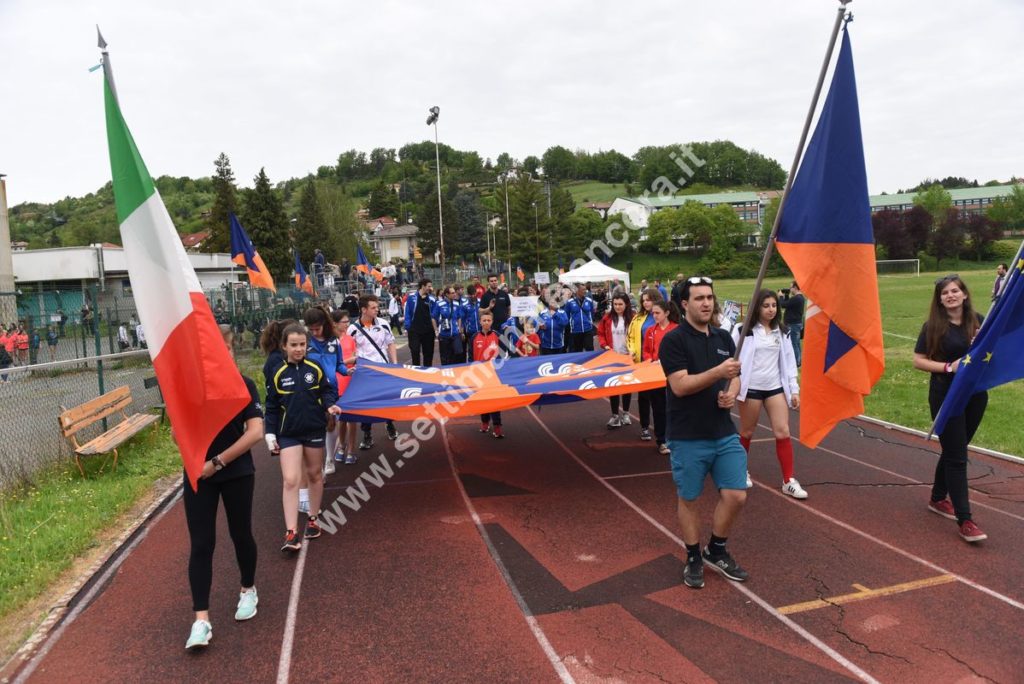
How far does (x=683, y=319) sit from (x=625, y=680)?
7.51ft

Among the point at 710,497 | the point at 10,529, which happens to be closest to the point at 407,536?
the point at 710,497

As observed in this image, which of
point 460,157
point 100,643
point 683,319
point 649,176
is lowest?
point 100,643

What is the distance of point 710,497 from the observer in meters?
6.41

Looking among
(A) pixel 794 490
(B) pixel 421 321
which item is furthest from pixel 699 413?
(B) pixel 421 321

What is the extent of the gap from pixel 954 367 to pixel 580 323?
7.32 meters

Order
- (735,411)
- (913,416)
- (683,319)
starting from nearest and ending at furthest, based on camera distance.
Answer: (683,319)
(913,416)
(735,411)

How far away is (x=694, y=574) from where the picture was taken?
181 inches

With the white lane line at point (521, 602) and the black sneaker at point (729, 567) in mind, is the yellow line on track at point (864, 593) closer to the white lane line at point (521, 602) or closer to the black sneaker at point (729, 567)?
the black sneaker at point (729, 567)

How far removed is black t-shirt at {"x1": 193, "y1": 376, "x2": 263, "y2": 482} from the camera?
399cm

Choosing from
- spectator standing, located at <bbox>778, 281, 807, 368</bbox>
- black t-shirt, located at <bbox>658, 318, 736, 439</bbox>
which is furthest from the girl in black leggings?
spectator standing, located at <bbox>778, 281, 807, 368</bbox>

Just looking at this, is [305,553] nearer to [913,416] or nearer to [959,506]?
[959,506]

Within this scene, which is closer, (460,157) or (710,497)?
(710,497)

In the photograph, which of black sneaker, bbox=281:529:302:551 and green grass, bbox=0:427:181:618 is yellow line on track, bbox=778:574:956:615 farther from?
green grass, bbox=0:427:181:618

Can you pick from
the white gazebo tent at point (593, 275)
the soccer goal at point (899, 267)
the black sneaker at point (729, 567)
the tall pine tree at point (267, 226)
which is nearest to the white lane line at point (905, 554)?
the black sneaker at point (729, 567)
